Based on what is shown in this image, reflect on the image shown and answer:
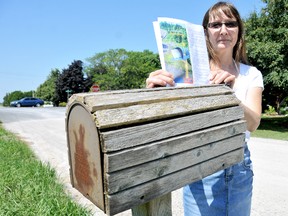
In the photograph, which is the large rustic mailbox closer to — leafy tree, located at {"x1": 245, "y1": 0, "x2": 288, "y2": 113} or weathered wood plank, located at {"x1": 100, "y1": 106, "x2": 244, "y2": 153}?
weathered wood plank, located at {"x1": 100, "y1": 106, "x2": 244, "y2": 153}

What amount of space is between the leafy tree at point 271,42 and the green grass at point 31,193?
361 inches

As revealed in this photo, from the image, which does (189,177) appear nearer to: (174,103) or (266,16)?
(174,103)

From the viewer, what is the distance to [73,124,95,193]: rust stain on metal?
0.86m

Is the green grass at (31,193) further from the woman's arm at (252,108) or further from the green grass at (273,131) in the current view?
the green grass at (273,131)

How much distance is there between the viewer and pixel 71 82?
137 ft

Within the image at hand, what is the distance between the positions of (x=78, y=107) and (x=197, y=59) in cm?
53

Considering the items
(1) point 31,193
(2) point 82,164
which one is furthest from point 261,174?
(2) point 82,164

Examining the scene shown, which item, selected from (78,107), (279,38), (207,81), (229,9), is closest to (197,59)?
(207,81)

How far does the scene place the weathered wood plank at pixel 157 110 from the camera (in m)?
0.78

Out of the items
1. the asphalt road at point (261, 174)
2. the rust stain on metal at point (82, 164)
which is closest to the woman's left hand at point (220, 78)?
the rust stain on metal at point (82, 164)

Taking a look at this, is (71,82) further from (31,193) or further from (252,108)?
(252,108)

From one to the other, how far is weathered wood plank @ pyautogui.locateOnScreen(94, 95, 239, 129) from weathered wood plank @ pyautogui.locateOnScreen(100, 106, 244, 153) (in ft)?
0.06

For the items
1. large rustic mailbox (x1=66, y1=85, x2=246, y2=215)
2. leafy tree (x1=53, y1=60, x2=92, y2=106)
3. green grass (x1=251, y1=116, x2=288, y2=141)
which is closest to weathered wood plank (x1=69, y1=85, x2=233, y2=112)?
large rustic mailbox (x1=66, y1=85, x2=246, y2=215)

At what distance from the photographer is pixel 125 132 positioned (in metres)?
0.80
